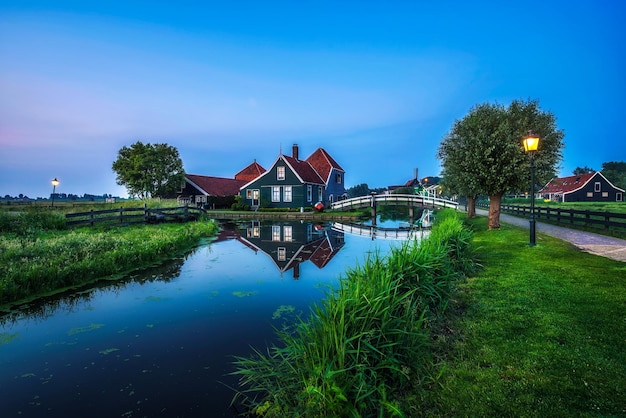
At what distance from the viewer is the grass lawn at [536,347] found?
3.29 m

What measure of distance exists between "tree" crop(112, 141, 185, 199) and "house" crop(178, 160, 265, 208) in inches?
54.3

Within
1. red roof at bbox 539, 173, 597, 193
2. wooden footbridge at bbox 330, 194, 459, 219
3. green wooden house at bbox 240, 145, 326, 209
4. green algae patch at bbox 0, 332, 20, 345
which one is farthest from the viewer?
red roof at bbox 539, 173, 597, 193

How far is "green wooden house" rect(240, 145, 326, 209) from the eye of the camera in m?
35.8

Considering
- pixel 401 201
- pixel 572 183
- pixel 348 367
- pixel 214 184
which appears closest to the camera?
pixel 348 367

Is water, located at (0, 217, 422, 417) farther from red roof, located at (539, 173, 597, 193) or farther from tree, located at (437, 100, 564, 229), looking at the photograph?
red roof, located at (539, 173, 597, 193)

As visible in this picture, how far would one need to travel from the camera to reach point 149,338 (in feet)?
18.9

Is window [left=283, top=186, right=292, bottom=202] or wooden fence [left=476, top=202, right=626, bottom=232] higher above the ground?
window [left=283, top=186, right=292, bottom=202]

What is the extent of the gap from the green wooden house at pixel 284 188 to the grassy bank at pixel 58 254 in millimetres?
21300

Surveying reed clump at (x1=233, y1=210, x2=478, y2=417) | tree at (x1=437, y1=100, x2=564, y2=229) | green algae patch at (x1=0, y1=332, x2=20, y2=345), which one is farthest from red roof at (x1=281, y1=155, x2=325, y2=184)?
reed clump at (x1=233, y1=210, x2=478, y2=417)

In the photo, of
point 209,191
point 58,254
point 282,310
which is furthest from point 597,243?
point 209,191

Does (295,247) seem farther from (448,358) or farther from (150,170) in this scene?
(150,170)

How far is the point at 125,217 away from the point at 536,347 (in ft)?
66.7

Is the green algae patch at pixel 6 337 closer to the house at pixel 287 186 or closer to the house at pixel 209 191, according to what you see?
the house at pixel 287 186

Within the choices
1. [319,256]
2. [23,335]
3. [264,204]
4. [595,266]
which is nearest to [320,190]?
[264,204]
